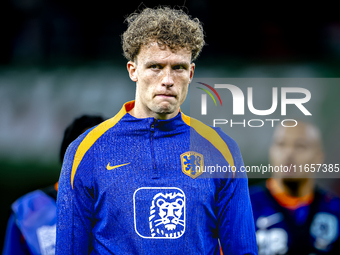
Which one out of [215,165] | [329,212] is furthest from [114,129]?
[329,212]

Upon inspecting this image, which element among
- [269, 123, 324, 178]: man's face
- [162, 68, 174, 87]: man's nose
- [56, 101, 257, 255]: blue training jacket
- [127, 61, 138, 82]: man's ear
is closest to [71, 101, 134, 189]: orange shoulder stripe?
[56, 101, 257, 255]: blue training jacket

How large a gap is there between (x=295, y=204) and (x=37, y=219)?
1.68 meters

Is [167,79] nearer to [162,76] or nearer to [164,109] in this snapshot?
[162,76]

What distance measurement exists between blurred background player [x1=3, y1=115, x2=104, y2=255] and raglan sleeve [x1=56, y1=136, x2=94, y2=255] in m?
0.67

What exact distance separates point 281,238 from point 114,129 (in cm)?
130

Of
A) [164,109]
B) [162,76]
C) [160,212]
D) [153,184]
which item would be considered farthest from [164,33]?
[160,212]

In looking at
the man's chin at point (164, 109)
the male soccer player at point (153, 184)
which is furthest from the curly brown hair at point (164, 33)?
the man's chin at point (164, 109)

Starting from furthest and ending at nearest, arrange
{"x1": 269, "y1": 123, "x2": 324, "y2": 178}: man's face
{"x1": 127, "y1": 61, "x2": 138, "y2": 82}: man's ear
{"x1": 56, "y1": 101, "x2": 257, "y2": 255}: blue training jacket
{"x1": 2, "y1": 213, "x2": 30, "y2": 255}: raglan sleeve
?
{"x1": 2, "y1": 213, "x2": 30, "y2": 255}: raglan sleeve → {"x1": 269, "y1": 123, "x2": 324, "y2": 178}: man's face → {"x1": 127, "y1": 61, "x2": 138, "y2": 82}: man's ear → {"x1": 56, "y1": 101, "x2": 257, "y2": 255}: blue training jacket

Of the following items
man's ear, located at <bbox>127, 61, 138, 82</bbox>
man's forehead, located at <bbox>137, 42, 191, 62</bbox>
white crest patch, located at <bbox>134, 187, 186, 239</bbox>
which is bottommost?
white crest patch, located at <bbox>134, 187, 186, 239</bbox>

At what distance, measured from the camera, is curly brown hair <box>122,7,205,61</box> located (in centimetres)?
149

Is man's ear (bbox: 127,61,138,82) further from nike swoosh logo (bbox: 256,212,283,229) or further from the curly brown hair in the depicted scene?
nike swoosh logo (bbox: 256,212,283,229)

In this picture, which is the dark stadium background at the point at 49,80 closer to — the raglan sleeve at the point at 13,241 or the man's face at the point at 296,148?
the raglan sleeve at the point at 13,241

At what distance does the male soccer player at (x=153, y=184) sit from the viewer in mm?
1450

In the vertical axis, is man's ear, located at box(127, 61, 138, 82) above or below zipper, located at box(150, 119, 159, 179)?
above
